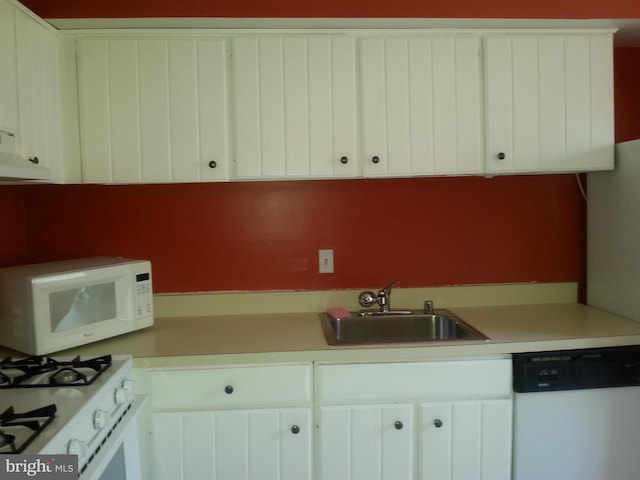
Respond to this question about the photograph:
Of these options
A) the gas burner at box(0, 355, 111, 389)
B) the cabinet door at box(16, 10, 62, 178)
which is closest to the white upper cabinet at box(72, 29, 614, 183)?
the cabinet door at box(16, 10, 62, 178)

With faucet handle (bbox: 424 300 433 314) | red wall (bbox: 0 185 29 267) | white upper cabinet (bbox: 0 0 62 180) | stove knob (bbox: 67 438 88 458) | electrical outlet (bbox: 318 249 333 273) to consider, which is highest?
white upper cabinet (bbox: 0 0 62 180)

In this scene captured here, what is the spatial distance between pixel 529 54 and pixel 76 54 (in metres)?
1.84

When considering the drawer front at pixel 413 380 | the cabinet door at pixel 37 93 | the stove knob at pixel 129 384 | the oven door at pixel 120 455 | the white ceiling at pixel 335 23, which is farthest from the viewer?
the white ceiling at pixel 335 23

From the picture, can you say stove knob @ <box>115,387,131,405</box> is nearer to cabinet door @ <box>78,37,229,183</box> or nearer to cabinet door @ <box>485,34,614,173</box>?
cabinet door @ <box>78,37,229,183</box>

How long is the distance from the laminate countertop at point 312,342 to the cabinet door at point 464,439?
0.67 ft

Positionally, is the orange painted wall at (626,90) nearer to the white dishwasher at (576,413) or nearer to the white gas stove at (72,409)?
the white dishwasher at (576,413)

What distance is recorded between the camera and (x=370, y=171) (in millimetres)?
2037

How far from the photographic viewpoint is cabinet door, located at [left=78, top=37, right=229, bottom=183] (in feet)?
6.46

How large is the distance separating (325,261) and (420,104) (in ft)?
2.76

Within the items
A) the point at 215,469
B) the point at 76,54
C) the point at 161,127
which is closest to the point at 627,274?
the point at 215,469

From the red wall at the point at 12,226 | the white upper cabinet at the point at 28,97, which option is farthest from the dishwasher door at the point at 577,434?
the red wall at the point at 12,226

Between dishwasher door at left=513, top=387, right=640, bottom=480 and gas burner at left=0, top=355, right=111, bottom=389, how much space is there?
4.85 feet

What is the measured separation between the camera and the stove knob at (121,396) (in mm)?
1466

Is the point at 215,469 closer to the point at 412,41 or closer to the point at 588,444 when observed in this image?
the point at 588,444
